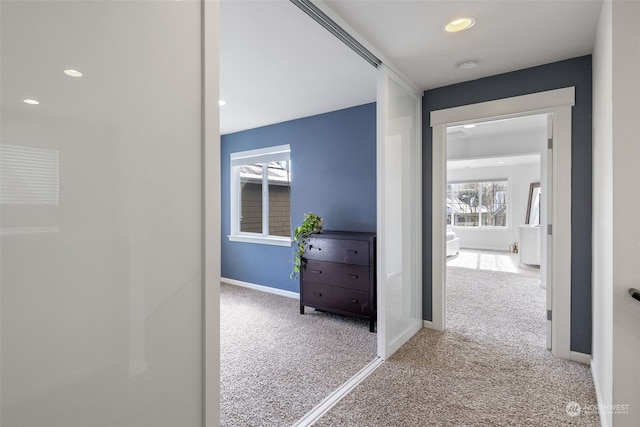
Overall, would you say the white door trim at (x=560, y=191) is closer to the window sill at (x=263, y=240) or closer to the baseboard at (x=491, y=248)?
the window sill at (x=263, y=240)

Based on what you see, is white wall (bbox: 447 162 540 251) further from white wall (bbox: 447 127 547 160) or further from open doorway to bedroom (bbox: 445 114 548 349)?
white wall (bbox: 447 127 547 160)

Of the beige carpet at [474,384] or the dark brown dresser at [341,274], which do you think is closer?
the beige carpet at [474,384]

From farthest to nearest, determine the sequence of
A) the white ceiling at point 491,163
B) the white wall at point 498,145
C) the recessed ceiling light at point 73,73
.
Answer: the white ceiling at point 491,163
the white wall at point 498,145
the recessed ceiling light at point 73,73

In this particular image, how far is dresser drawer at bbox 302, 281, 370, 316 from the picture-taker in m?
3.31

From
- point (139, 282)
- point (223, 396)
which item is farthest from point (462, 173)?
point (139, 282)

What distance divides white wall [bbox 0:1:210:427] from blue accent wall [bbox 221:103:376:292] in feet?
9.08

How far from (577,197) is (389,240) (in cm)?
147

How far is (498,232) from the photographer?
888 centimetres

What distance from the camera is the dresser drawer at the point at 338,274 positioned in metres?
3.30

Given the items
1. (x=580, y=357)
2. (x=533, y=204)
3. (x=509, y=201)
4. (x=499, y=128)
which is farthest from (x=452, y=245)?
(x=580, y=357)

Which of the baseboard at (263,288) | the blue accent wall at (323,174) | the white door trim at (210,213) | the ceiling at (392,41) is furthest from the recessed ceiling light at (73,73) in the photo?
the baseboard at (263,288)

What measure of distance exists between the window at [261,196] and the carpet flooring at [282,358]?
1131 mm

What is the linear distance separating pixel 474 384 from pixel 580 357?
3.32 feet

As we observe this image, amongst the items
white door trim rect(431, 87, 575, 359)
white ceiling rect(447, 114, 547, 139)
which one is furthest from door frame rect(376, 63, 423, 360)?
white ceiling rect(447, 114, 547, 139)
